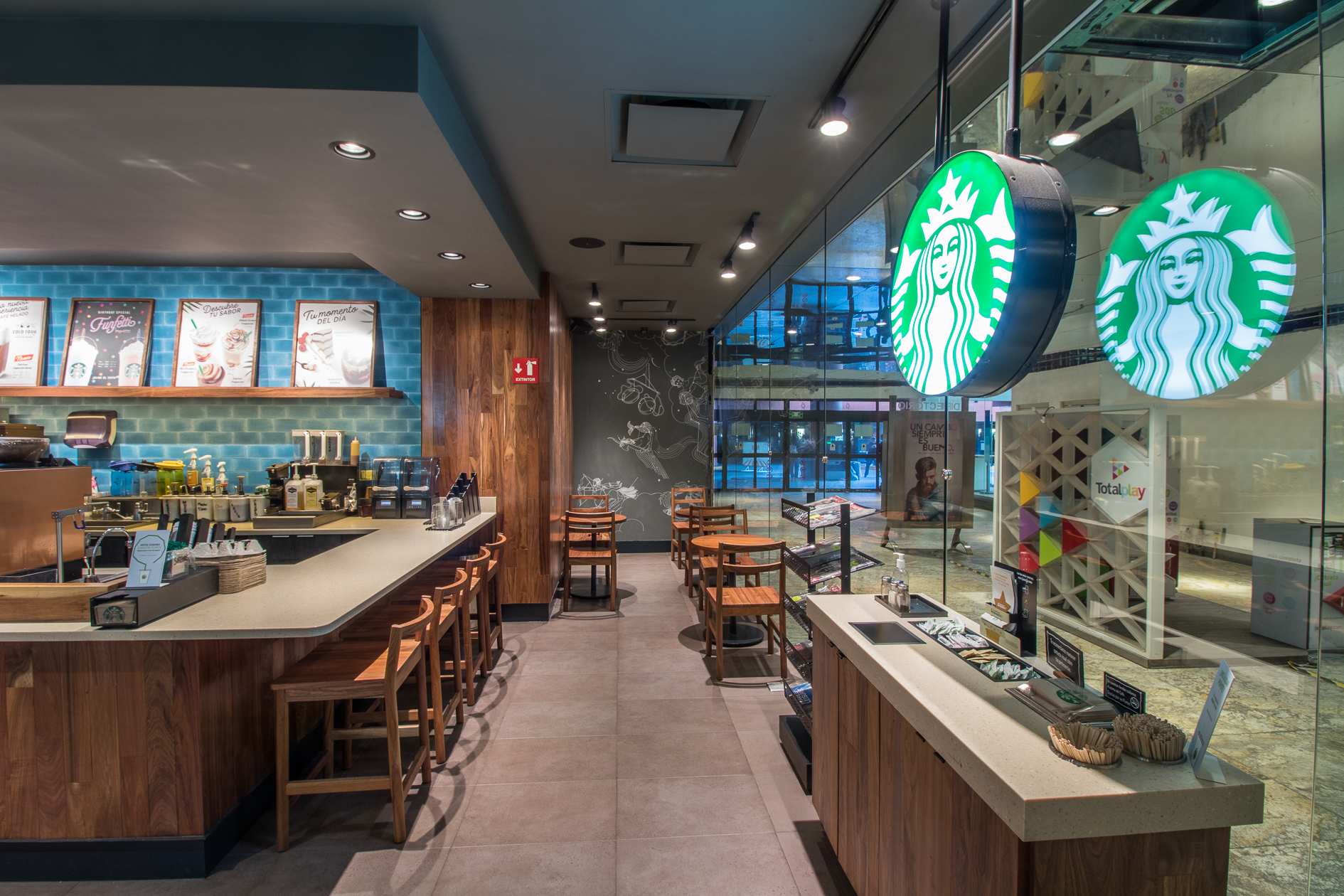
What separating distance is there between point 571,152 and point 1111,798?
291cm

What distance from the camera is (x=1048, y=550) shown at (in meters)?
1.52

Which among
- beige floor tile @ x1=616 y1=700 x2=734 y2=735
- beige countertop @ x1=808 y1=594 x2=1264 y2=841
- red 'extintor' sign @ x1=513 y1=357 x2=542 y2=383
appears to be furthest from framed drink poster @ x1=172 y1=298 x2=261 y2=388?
beige countertop @ x1=808 y1=594 x2=1264 y2=841

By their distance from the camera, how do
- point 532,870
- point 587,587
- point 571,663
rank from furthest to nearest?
point 587,587 → point 571,663 → point 532,870

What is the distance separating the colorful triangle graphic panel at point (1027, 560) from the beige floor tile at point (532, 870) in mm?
1689

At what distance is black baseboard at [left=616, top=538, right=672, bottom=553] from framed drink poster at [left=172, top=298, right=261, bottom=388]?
4475 mm

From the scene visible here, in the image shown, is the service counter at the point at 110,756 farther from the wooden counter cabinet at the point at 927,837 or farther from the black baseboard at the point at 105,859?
the wooden counter cabinet at the point at 927,837

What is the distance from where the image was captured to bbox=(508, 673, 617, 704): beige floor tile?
3576 mm

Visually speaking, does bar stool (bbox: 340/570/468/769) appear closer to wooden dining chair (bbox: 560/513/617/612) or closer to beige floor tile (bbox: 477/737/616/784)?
beige floor tile (bbox: 477/737/616/784)

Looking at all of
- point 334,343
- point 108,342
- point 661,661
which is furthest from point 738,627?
point 108,342

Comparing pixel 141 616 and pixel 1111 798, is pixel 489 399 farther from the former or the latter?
pixel 1111 798

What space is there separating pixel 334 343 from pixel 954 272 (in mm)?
5126

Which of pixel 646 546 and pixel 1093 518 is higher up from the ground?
pixel 1093 518

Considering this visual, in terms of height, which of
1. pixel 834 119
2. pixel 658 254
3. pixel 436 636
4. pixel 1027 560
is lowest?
pixel 436 636

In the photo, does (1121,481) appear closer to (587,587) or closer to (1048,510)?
(1048,510)
